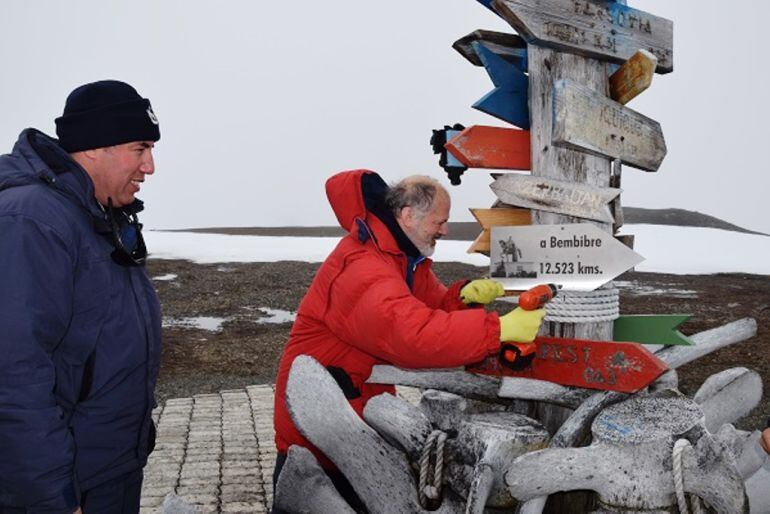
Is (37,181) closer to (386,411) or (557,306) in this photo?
(386,411)

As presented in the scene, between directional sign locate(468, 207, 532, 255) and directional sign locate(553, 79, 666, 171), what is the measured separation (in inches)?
16.0

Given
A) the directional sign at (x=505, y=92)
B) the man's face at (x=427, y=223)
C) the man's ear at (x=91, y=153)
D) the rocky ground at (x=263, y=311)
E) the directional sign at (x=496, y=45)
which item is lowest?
the rocky ground at (x=263, y=311)

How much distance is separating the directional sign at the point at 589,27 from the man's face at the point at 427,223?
84 cm

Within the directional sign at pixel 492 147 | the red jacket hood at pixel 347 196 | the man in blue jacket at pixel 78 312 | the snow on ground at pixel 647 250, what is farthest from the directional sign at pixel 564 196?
the snow on ground at pixel 647 250

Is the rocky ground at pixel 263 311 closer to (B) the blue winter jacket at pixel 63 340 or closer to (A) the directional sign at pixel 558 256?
(A) the directional sign at pixel 558 256

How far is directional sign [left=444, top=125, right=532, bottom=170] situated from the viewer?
325 cm

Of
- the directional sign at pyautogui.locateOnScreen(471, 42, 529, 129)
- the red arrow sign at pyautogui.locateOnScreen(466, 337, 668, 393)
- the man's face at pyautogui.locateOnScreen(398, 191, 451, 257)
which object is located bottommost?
the red arrow sign at pyautogui.locateOnScreen(466, 337, 668, 393)

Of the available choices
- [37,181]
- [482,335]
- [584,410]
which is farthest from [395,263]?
[37,181]

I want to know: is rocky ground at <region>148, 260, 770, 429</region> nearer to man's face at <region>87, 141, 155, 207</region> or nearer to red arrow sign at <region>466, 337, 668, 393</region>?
red arrow sign at <region>466, 337, 668, 393</region>

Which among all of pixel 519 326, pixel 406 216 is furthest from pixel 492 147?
pixel 519 326

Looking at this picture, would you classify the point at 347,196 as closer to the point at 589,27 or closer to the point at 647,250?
A: the point at 589,27

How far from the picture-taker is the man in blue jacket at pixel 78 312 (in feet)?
7.50

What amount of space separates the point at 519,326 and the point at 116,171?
1.72m

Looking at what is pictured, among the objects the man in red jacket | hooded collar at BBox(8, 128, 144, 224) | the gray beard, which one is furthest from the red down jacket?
hooded collar at BBox(8, 128, 144, 224)
